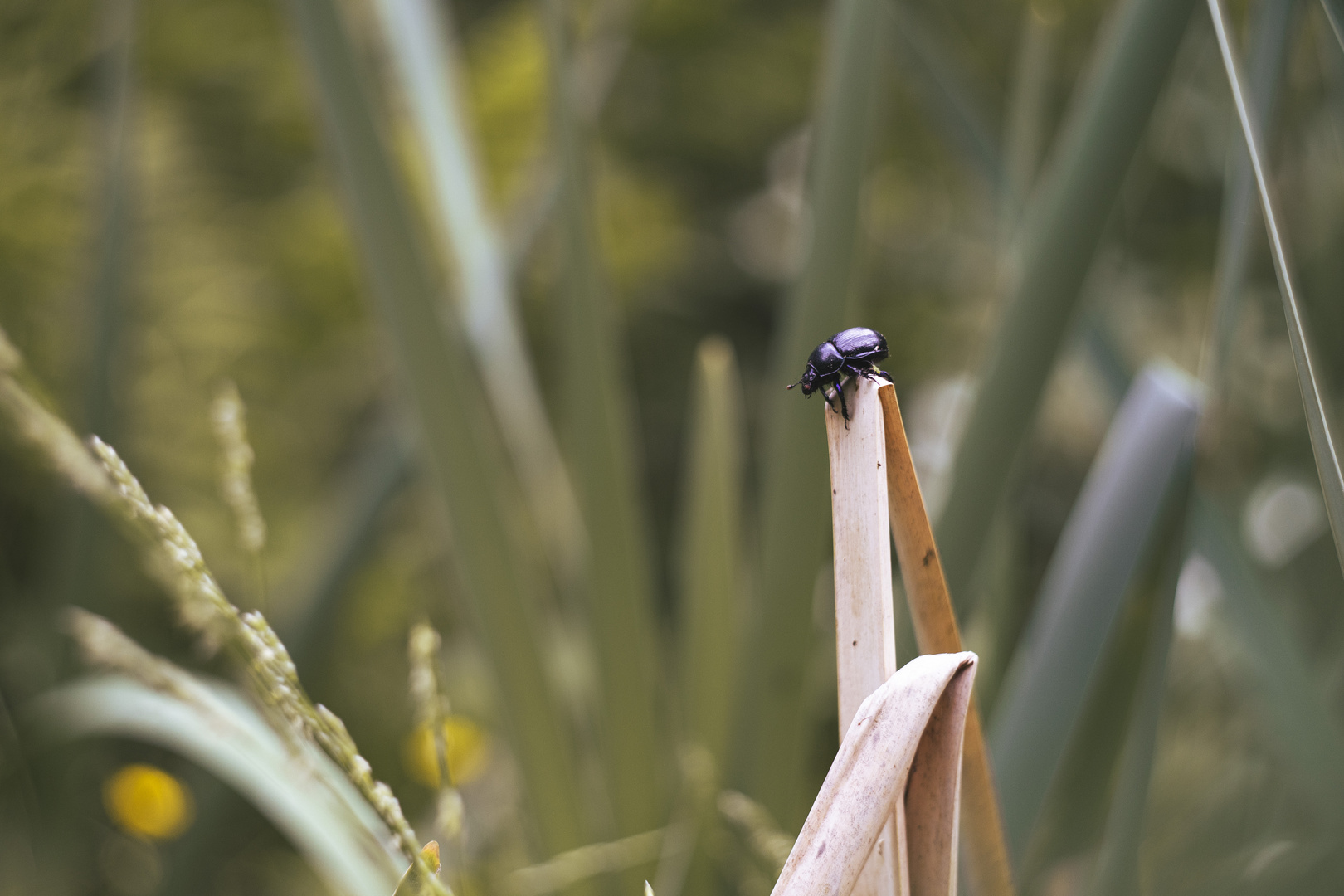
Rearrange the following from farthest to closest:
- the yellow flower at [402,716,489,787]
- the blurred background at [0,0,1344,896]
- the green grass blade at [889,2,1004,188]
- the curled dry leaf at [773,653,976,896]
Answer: the yellow flower at [402,716,489,787] < the green grass blade at [889,2,1004,188] < the blurred background at [0,0,1344,896] < the curled dry leaf at [773,653,976,896]

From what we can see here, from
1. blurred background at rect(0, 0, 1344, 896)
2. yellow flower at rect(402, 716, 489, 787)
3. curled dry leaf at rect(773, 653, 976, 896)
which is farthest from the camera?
yellow flower at rect(402, 716, 489, 787)

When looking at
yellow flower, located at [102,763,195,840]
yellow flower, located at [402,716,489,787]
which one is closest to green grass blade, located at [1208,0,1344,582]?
yellow flower, located at [402,716,489,787]

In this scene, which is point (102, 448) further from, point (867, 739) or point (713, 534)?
point (713, 534)

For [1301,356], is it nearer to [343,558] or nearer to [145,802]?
[343,558]

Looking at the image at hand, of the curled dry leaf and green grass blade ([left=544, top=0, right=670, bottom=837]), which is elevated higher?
green grass blade ([left=544, top=0, right=670, bottom=837])

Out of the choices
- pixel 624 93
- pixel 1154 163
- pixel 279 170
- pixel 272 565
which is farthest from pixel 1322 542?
pixel 624 93

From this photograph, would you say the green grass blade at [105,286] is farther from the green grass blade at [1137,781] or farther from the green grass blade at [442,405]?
the green grass blade at [1137,781]

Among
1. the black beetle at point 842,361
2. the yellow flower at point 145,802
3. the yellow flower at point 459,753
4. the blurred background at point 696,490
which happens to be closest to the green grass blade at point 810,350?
the blurred background at point 696,490

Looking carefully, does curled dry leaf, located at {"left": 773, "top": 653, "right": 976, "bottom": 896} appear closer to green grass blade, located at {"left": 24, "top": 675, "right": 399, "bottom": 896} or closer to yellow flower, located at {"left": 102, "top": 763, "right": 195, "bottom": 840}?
green grass blade, located at {"left": 24, "top": 675, "right": 399, "bottom": 896}
